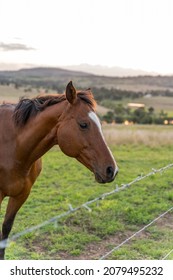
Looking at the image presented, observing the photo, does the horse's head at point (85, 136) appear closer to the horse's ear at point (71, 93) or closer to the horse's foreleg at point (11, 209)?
the horse's ear at point (71, 93)

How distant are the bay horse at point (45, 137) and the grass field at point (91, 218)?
1.11m

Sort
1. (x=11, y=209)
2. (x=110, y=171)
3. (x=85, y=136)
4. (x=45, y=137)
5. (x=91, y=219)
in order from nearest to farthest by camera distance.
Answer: (x=110, y=171)
(x=85, y=136)
(x=45, y=137)
(x=11, y=209)
(x=91, y=219)

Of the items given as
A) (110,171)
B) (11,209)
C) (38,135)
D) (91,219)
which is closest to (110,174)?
(110,171)

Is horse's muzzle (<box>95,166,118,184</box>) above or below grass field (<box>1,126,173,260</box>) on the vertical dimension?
above

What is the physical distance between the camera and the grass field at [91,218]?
5363mm

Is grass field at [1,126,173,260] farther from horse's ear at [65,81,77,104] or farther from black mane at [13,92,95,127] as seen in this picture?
horse's ear at [65,81,77,104]

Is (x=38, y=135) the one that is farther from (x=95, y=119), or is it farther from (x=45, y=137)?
(x=95, y=119)

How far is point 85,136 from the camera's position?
139 inches

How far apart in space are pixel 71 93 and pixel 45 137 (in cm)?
59

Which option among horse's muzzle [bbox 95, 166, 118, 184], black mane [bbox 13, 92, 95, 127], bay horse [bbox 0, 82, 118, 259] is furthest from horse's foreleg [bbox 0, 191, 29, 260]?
horse's muzzle [bbox 95, 166, 118, 184]

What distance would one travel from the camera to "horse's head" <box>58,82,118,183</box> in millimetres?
3453
